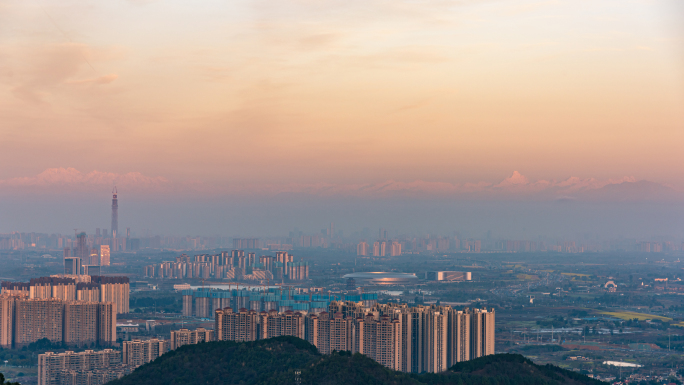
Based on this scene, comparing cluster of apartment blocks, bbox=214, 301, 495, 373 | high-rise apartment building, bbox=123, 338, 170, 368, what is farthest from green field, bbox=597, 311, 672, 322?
high-rise apartment building, bbox=123, 338, 170, 368

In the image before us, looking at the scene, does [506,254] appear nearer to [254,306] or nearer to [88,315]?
[254,306]

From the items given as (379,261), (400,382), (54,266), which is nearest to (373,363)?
(400,382)

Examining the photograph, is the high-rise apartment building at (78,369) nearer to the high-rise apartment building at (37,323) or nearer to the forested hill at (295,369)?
the forested hill at (295,369)

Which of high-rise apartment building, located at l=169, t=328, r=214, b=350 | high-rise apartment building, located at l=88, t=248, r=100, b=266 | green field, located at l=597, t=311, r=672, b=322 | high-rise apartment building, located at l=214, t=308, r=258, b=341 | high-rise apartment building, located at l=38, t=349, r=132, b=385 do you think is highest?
high-rise apartment building, located at l=88, t=248, r=100, b=266

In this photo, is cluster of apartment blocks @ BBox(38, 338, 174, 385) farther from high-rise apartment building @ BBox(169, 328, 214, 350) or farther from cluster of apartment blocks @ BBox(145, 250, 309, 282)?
cluster of apartment blocks @ BBox(145, 250, 309, 282)

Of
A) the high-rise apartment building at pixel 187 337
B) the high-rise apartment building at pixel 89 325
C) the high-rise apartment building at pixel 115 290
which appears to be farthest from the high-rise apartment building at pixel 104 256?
the high-rise apartment building at pixel 187 337
